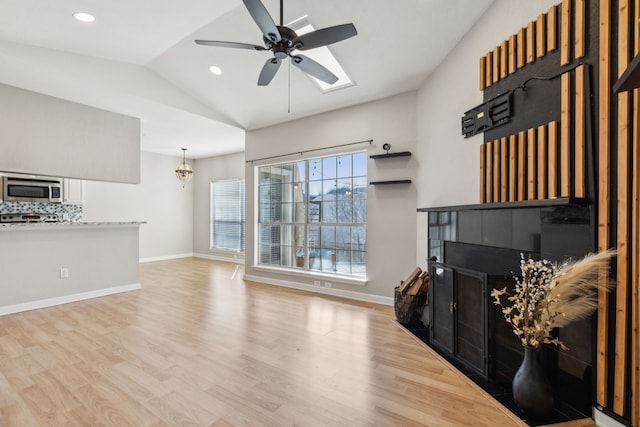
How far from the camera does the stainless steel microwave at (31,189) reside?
4.17m

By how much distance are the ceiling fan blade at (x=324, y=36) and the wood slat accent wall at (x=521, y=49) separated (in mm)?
1238

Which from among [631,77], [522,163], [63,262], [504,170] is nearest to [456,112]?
[504,170]

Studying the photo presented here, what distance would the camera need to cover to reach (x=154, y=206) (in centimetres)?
814

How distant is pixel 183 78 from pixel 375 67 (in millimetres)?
3037

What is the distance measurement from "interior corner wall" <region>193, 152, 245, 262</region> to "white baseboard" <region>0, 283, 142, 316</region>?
3.20m

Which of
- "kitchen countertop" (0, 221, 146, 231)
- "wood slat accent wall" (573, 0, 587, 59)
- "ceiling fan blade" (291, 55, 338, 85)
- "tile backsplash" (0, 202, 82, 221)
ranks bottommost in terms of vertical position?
"kitchen countertop" (0, 221, 146, 231)

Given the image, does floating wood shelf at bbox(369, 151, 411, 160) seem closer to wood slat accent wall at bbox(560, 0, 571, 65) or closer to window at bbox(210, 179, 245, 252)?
wood slat accent wall at bbox(560, 0, 571, 65)

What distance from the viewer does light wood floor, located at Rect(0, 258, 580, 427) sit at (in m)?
1.86

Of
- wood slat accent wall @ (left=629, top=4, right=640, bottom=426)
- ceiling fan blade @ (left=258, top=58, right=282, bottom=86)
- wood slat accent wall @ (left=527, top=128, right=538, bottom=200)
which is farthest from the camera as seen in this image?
ceiling fan blade @ (left=258, top=58, right=282, bottom=86)

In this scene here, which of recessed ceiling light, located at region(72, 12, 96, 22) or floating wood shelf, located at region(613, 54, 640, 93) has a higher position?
recessed ceiling light, located at region(72, 12, 96, 22)

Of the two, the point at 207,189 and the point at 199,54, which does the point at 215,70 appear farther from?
the point at 207,189

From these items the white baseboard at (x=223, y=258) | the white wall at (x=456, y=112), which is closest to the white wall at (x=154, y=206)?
the white baseboard at (x=223, y=258)

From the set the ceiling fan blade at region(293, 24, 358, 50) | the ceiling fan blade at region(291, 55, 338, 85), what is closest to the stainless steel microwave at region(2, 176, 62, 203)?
the ceiling fan blade at region(291, 55, 338, 85)

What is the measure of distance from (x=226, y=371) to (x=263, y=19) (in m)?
2.76
